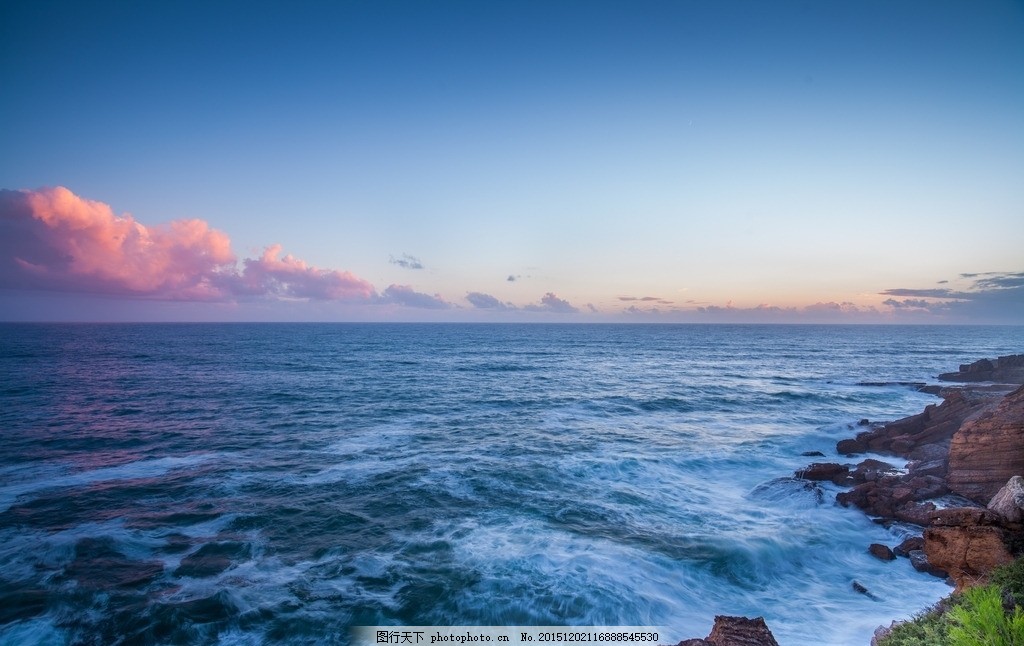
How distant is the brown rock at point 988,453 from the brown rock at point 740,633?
57.7 ft

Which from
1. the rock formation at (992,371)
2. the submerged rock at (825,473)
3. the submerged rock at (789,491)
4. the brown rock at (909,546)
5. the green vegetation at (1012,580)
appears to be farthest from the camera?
the rock formation at (992,371)

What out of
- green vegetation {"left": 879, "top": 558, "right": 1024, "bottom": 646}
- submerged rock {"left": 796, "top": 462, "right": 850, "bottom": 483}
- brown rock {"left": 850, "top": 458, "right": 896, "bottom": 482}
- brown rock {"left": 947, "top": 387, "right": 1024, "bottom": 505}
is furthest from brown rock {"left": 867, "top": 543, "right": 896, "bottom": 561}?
brown rock {"left": 850, "top": 458, "right": 896, "bottom": 482}

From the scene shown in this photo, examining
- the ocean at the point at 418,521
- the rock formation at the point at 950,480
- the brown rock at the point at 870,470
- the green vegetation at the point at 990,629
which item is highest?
the green vegetation at the point at 990,629

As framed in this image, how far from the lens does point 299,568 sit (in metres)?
14.9

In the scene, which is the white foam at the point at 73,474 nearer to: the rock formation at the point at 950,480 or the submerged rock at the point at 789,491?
the submerged rock at the point at 789,491

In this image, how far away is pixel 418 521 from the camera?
1830 cm

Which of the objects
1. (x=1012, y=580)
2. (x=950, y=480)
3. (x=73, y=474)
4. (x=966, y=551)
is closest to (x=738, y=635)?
(x=1012, y=580)

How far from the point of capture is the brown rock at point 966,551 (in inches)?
480

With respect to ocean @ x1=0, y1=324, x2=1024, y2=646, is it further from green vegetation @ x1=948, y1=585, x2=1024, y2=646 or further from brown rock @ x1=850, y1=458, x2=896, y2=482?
green vegetation @ x1=948, y1=585, x2=1024, y2=646

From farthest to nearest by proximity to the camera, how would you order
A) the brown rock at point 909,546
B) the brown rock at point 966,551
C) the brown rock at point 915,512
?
the brown rock at point 915,512
the brown rock at point 909,546
the brown rock at point 966,551

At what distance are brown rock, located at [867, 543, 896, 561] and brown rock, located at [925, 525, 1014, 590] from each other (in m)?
1.90

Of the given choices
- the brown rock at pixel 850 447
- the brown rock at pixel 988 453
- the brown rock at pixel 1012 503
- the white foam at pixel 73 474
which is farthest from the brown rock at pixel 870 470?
the white foam at pixel 73 474

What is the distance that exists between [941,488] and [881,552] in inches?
280

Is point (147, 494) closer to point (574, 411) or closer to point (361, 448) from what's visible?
Answer: point (361, 448)
